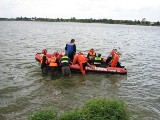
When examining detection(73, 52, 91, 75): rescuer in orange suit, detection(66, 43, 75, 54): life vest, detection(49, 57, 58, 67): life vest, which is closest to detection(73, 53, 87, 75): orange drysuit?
detection(73, 52, 91, 75): rescuer in orange suit

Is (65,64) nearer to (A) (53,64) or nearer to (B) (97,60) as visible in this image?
(A) (53,64)

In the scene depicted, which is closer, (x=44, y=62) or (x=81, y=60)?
(x=44, y=62)

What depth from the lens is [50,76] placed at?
15102 millimetres

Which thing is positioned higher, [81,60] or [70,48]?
[70,48]

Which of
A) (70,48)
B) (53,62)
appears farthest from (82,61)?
(53,62)

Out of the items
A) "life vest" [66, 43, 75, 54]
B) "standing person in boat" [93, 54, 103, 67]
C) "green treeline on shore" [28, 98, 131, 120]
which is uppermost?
"life vest" [66, 43, 75, 54]

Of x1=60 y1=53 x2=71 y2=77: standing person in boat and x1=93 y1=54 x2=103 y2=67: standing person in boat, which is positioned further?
x1=93 y1=54 x2=103 y2=67: standing person in boat

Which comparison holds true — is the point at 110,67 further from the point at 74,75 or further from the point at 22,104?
the point at 22,104

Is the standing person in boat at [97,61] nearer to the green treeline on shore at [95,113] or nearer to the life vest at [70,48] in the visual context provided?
the life vest at [70,48]

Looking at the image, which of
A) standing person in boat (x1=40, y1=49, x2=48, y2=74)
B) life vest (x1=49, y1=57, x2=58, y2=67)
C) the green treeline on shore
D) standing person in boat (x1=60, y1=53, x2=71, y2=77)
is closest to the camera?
the green treeline on shore

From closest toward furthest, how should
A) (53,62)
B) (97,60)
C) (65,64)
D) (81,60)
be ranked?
(53,62) → (65,64) → (81,60) → (97,60)

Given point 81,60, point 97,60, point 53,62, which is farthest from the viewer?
point 97,60

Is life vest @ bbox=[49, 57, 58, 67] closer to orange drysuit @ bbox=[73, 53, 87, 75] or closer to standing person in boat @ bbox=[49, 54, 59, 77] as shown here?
standing person in boat @ bbox=[49, 54, 59, 77]

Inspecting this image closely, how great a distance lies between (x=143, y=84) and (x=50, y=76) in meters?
5.05
